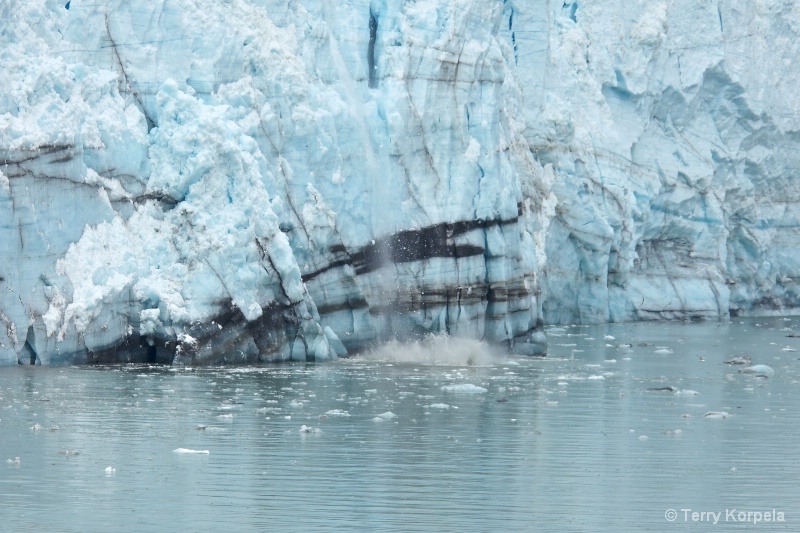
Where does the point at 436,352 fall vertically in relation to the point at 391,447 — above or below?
above

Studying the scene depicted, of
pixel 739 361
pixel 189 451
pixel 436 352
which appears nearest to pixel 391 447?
pixel 189 451

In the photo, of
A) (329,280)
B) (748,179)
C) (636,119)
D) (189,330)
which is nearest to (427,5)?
(329,280)

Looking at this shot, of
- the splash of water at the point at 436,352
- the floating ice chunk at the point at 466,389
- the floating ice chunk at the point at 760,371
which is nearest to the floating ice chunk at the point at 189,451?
the floating ice chunk at the point at 466,389

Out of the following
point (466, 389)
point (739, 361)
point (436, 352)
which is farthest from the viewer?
point (739, 361)

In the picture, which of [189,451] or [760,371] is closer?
[189,451]

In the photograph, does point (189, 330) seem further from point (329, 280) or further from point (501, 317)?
point (501, 317)

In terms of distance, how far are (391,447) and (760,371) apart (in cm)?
882

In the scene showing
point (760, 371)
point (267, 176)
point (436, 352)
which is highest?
point (267, 176)

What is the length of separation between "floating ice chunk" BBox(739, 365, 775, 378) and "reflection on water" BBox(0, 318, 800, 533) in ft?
1.51

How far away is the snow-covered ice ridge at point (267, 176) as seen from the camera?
16.7 metres

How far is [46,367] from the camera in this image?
16.4 meters

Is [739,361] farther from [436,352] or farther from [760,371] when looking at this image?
[436,352]

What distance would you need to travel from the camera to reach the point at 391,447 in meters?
11.7

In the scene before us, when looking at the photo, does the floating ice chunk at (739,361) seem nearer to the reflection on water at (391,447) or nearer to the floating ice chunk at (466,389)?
the reflection on water at (391,447)
